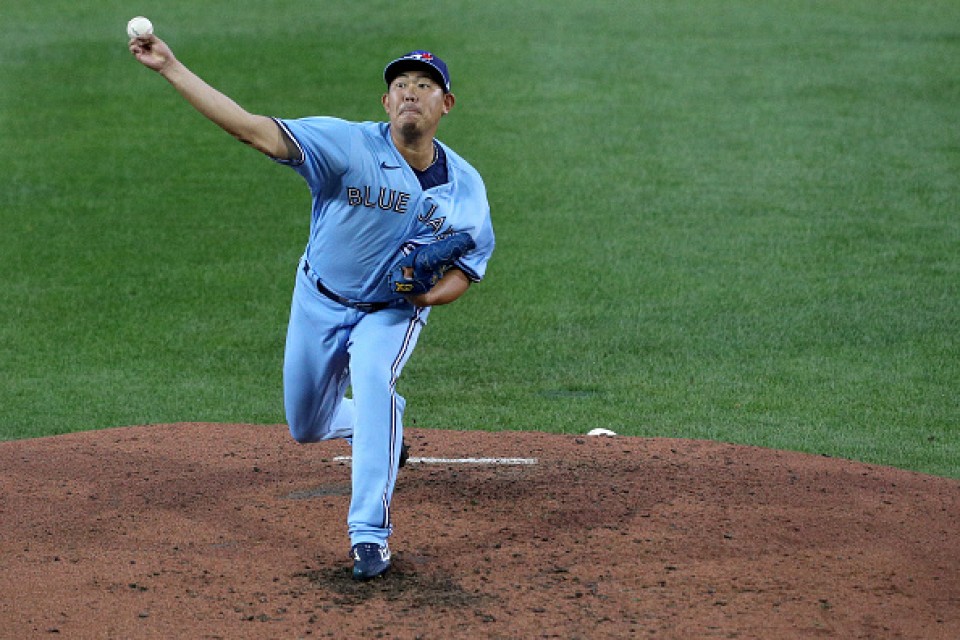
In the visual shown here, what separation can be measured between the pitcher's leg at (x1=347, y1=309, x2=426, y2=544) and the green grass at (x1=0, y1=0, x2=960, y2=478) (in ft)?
8.61

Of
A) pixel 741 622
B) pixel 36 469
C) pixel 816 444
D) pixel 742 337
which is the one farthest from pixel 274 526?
pixel 742 337

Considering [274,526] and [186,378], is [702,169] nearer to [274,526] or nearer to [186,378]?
[186,378]

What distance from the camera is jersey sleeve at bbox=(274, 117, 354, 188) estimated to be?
5.69 meters

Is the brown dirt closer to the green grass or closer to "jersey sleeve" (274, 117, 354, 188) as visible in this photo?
the green grass

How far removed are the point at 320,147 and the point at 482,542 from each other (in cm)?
177

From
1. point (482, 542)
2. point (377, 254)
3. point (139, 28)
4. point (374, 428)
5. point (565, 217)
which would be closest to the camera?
point (139, 28)

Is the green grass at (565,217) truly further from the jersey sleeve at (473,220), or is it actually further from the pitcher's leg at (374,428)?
the pitcher's leg at (374,428)

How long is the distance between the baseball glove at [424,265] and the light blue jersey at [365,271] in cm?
9

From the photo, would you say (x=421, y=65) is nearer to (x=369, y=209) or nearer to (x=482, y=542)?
(x=369, y=209)

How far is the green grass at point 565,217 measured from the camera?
9117 millimetres

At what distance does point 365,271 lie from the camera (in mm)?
5980

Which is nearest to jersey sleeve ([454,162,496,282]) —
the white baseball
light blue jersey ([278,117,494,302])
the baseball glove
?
light blue jersey ([278,117,494,302])

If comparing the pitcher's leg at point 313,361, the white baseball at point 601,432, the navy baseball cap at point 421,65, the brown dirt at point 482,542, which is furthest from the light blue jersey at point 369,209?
the white baseball at point 601,432

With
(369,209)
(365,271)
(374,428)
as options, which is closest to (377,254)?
(365,271)
